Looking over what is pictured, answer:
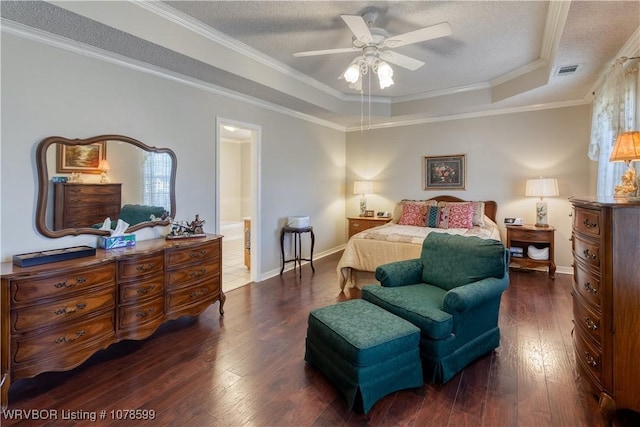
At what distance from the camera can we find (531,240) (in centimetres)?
468

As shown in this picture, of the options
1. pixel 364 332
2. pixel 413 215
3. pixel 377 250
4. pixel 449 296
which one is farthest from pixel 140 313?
pixel 413 215

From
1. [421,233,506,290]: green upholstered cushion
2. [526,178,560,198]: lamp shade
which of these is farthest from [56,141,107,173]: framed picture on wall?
[526,178,560,198]: lamp shade

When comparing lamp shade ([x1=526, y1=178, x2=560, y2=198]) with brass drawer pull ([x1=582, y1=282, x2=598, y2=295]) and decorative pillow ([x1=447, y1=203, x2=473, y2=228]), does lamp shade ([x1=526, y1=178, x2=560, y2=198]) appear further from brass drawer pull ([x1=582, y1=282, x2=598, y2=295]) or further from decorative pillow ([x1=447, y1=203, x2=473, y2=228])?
brass drawer pull ([x1=582, y1=282, x2=598, y2=295])

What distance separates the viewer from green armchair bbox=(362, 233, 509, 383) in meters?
2.21

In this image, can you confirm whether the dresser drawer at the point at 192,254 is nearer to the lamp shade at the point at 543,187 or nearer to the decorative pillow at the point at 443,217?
the decorative pillow at the point at 443,217

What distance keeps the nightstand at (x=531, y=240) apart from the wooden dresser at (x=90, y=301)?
14.4ft

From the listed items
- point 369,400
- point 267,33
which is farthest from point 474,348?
point 267,33

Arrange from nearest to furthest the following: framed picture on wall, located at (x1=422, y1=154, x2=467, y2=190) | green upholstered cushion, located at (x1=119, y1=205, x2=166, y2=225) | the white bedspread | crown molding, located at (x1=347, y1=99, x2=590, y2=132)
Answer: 1. green upholstered cushion, located at (x1=119, y1=205, x2=166, y2=225)
2. the white bedspread
3. crown molding, located at (x1=347, y1=99, x2=590, y2=132)
4. framed picture on wall, located at (x1=422, y1=154, x2=467, y2=190)

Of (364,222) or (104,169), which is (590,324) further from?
(364,222)

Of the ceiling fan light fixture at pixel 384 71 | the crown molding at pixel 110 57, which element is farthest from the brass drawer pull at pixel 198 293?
the ceiling fan light fixture at pixel 384 71

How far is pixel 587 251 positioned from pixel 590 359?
0.67m

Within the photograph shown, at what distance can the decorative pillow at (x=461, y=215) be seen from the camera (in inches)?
190

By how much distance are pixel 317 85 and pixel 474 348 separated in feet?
12.9

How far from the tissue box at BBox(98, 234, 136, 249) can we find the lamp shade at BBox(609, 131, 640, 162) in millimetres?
3888
